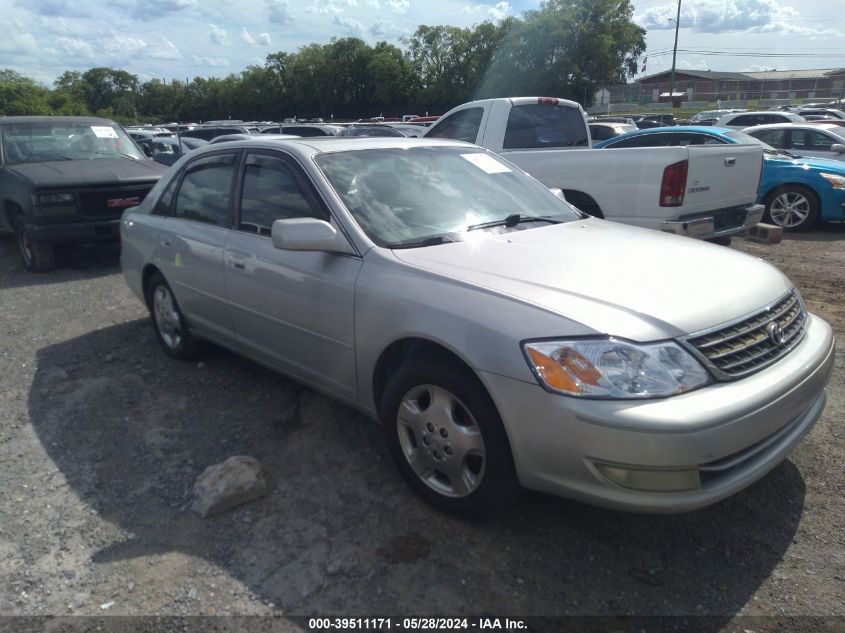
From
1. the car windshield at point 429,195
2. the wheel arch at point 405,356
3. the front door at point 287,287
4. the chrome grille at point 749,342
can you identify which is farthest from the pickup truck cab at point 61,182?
the chrome grille at point 749,342

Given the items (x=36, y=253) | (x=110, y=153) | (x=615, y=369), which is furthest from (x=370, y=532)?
(x=110, y=153)

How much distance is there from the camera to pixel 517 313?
259 centimetres

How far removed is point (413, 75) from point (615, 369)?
2820 inches

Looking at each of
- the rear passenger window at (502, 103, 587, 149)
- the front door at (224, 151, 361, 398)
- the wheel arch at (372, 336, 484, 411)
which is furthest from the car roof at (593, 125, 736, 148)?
the wheel arch at (372, 336, 484, 411)

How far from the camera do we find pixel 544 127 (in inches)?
332

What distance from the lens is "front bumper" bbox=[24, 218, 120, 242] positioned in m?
7.86

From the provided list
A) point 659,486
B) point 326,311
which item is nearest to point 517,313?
point 659,486

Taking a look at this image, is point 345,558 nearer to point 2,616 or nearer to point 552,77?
point 2,616

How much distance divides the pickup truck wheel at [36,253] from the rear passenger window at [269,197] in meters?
5.29

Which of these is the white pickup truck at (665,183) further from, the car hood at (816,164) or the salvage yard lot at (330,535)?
the car hood at (816,164)

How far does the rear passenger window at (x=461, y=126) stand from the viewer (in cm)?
837

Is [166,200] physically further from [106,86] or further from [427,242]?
[106,86]

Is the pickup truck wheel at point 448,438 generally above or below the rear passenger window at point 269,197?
below

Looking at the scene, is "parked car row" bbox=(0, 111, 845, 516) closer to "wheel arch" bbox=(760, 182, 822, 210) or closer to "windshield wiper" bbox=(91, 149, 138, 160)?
"windshield wiper" bbox=(91, 149, 138, 160)
